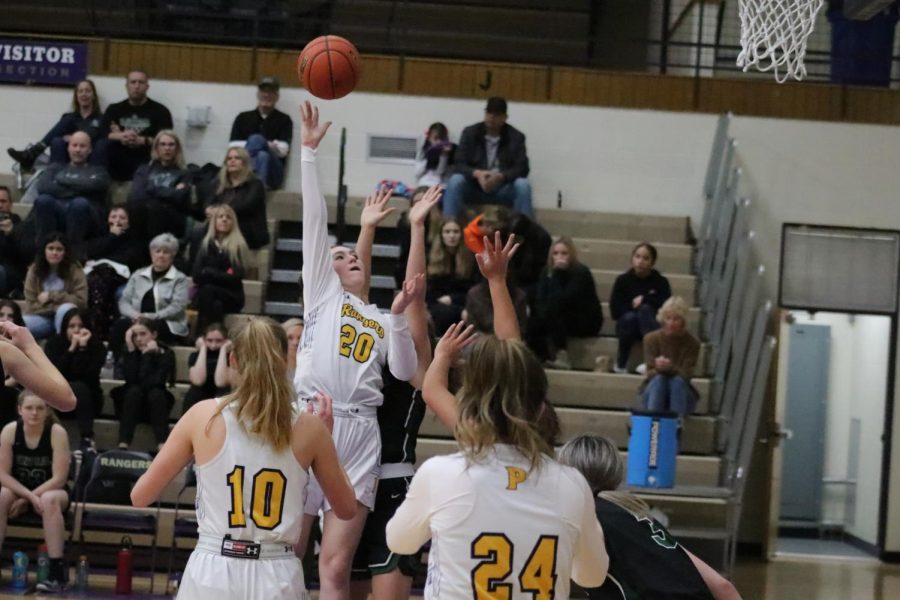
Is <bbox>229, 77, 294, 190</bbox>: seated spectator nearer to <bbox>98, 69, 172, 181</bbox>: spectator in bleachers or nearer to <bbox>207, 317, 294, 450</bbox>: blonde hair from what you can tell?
<bbox>98, 69, 172, 181</bbox>: spectator in bleachers

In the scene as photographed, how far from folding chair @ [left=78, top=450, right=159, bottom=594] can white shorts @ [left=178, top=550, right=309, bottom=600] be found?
6090mm

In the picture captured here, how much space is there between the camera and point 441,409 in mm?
4375

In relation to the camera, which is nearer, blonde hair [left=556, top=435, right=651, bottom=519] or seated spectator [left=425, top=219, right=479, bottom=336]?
blonde hair [left=556, top=435, right=651, bottom=519]

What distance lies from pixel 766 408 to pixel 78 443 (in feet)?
20.8

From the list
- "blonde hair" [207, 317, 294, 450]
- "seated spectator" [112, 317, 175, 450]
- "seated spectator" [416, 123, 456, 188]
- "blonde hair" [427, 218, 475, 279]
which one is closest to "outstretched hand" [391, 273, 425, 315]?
"blonde hair" [207, 317, 294, 450]

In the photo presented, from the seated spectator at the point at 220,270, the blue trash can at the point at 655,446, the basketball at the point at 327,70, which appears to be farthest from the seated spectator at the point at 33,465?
the blue trash can at the point at 655,446

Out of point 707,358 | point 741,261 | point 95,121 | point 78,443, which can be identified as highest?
point 95,121

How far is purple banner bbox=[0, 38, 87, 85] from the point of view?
46.3 feet

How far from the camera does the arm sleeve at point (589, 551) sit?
3.81m

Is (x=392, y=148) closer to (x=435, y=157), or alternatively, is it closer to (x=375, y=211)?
(x=435, y=157)

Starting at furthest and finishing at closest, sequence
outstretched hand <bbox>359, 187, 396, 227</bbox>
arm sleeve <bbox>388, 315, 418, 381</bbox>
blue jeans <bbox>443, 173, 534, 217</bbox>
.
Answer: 1. blue jeans <bbox>443, 173, 534, 217</bbox>
2. outstretched hand <bbox>359, 187, 396, 227</bbox>
3. arm sleeve <bbox>388, 315, 418, 381</bbox>

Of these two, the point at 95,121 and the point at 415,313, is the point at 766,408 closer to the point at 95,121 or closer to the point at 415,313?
the point at 95,121

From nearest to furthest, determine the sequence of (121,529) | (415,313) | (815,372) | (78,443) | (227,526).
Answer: (227,526) → (415,313) → (121,529) → (78,443) → (815,372)

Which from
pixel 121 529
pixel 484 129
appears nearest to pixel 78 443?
pixel 121 529
